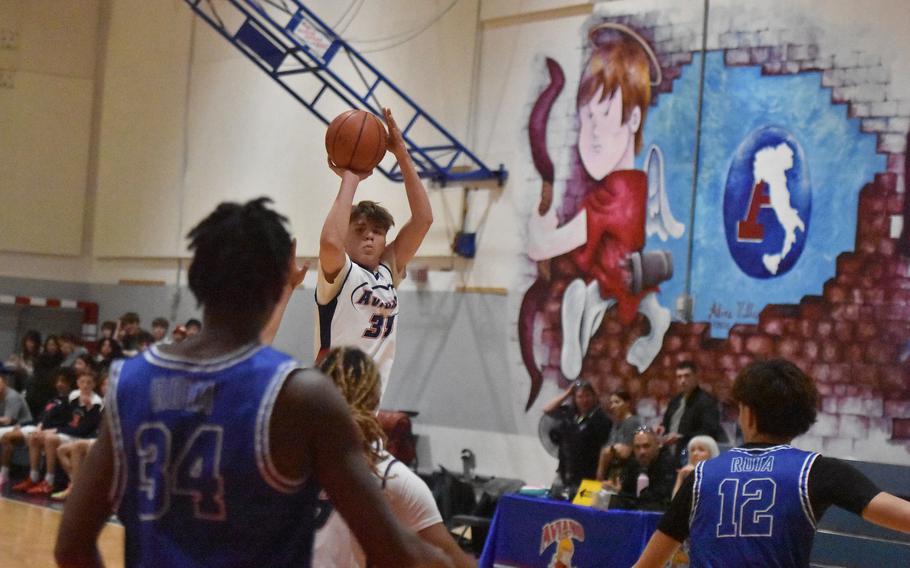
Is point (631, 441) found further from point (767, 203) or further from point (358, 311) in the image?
point (358, 311)

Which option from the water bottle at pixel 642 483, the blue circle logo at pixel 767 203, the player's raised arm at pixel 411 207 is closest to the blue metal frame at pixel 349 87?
the blue circle logo at pixel 767 203

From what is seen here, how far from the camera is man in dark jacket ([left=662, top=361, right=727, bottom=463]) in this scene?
977cm

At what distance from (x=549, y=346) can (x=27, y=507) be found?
5602 mm

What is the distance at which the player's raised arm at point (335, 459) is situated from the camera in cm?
211

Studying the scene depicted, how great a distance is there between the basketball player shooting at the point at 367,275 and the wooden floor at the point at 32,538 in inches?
145

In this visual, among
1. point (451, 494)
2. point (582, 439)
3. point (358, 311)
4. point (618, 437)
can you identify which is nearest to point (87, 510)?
point (358, 311)

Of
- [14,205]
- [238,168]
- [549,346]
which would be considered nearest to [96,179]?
[14,205]

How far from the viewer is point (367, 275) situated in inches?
203

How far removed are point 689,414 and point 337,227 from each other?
5.93m

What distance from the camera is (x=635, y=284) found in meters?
11.6

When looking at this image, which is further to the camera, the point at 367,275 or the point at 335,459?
the point at 367,275

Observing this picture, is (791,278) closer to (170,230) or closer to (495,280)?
(495,280)

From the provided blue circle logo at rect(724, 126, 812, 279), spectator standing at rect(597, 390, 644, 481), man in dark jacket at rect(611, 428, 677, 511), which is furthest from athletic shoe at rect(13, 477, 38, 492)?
blue circle logo at rect(724, 126, 812, 279)
